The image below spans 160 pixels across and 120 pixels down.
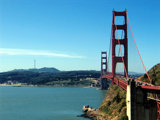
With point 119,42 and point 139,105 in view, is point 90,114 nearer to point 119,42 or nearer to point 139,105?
point 119,42

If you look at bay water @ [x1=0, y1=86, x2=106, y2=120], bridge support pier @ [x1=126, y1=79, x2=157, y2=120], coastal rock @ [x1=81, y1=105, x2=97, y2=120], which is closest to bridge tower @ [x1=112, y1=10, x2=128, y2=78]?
coastal rock @ [x1=81, y1=105, x2=97, y2=120]

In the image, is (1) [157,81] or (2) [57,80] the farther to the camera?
(2) [57,80]

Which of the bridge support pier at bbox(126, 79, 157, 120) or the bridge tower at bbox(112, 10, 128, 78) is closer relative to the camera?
the bridge support pier at bbox(126, 79, 157, 120)

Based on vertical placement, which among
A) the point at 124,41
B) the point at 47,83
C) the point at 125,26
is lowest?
the point at 47,83

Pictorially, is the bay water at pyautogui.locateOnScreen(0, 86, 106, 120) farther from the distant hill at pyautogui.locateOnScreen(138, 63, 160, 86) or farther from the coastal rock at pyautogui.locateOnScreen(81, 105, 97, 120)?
the distant hill at pyautogui.locateOnScreen(138, 63, 160, 86)

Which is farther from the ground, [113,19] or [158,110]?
[113,19]

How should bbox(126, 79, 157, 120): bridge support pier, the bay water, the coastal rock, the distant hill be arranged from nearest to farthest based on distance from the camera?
bbox(126, 79, 157, 120): bridge support pier
the distant hill
the coastal rock
the bay water

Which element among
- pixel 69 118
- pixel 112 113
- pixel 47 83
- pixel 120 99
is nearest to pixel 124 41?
pixel 120 99

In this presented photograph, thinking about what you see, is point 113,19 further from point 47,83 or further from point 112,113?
point 47,83

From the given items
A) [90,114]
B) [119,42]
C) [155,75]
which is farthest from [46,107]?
[155,75]
